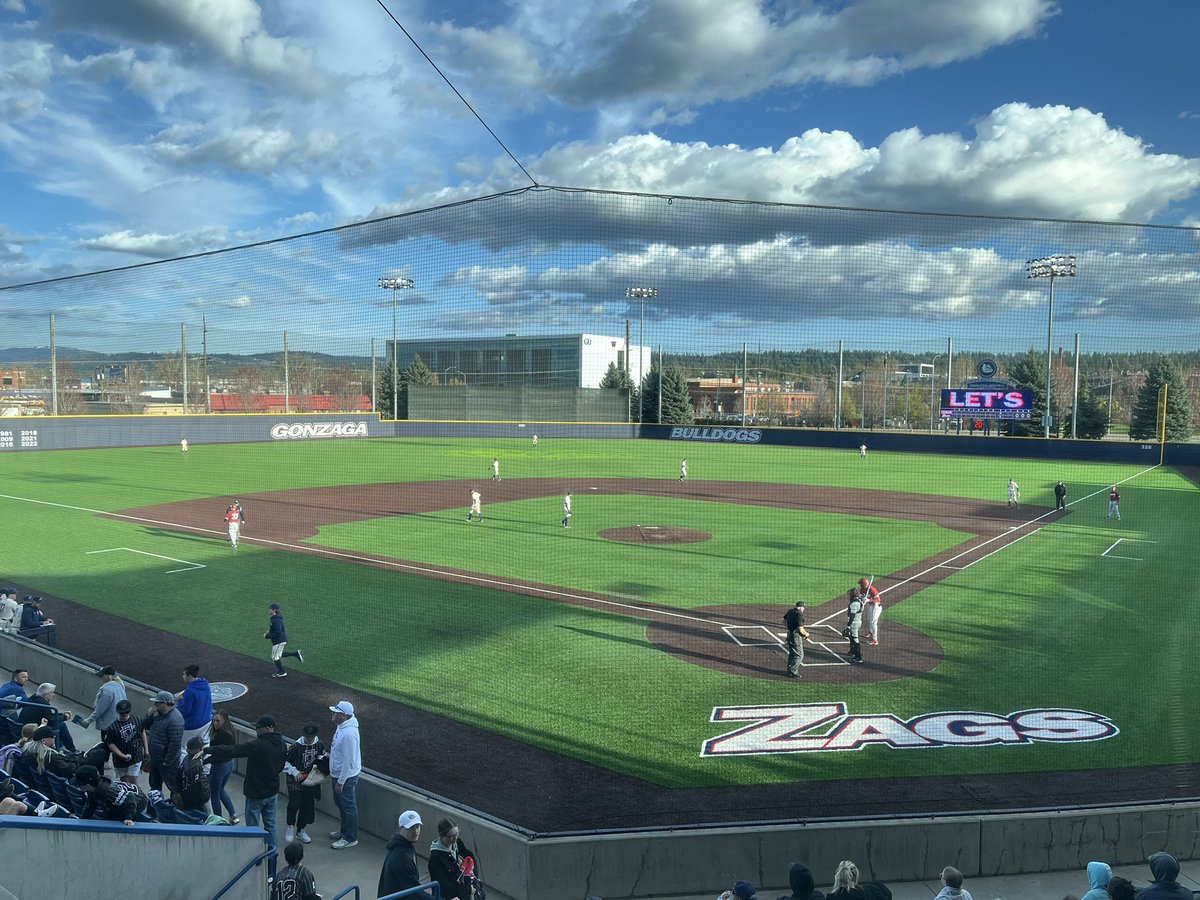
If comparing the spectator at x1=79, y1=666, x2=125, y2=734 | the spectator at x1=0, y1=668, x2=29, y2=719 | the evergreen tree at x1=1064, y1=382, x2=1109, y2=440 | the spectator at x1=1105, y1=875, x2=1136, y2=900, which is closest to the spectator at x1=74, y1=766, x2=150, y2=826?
the spectator at x1=79, y1=666, x2=125, y2=734

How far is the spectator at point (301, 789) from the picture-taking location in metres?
8.27

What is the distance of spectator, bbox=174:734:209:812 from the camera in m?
7.91

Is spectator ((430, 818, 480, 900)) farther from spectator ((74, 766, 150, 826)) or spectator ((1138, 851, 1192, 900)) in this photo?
spectator ((1138, 851, 1192, 900))

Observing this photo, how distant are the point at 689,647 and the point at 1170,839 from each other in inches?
316

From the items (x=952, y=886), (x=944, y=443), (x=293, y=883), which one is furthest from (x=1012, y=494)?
(x=293, y=883)

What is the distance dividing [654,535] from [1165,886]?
21.1 metres

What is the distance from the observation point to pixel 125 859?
5934 mm

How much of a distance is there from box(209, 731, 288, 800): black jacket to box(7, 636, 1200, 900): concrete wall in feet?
4.00

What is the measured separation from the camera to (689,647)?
14992mm

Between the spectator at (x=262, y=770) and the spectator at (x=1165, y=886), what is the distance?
726 cm

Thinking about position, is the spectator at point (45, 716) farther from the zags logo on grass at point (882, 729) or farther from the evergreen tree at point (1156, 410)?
the evergreen tree at point (1156, 410)

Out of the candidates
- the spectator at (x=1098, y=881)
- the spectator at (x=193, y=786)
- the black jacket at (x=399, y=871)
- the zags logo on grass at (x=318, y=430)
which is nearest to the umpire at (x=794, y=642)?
the spectator at (x=1098, y=881)

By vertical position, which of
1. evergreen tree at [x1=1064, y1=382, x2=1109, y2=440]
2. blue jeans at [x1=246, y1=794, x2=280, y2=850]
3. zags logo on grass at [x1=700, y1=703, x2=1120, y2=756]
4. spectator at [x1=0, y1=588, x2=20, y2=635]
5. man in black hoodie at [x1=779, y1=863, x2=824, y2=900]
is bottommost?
zags logo on grass at [x1=700, y1=703, x2=1120, y2=756]

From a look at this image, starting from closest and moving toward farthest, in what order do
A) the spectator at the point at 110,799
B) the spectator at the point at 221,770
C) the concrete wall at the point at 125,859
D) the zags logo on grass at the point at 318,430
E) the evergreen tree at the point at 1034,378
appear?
the concrete wall at the point at 125,859
the spectator at the point at 110,799
the spectator at the point at 221,770
the evergreen tree at the point at 1034,378
the zags logo on grass at the point at 318,430
